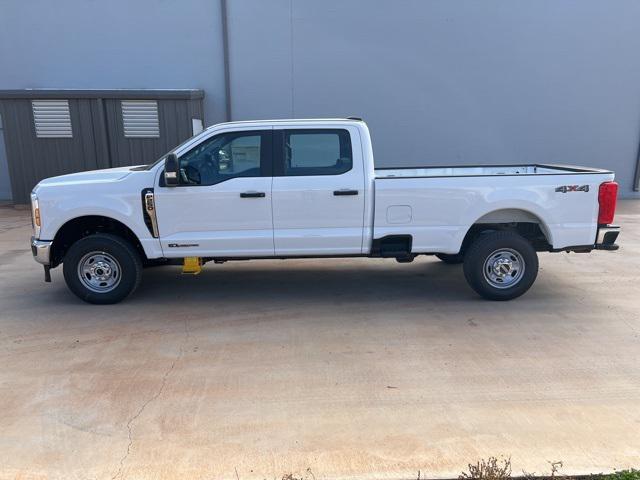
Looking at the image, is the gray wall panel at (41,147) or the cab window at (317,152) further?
the gray wall panel at (41,147)

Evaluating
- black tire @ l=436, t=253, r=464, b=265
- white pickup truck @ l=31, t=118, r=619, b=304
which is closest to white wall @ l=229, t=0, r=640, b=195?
black tire @ l=436, t=253, r=464, b=265

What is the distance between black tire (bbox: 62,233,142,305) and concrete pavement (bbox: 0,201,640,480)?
21cm

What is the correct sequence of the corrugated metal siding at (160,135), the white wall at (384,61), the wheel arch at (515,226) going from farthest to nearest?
the white wall at (384,61)
the corrugated metal siding at (160,135)
the wheel arch at (515,226)

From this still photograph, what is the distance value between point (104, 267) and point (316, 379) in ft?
9.90

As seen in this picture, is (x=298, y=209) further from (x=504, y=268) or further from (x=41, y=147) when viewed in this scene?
(x=41, y=147)

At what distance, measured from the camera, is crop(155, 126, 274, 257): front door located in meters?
5.40

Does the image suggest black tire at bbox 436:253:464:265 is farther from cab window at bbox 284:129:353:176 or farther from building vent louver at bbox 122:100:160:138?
building vent louver at bbox 122:100:160:138

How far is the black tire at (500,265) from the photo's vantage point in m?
5.58

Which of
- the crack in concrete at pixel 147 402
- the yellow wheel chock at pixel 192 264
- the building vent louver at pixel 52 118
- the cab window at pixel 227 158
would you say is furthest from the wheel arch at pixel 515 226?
the building vent louver at pixel 52 118

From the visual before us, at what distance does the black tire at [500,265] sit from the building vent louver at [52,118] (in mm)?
9882

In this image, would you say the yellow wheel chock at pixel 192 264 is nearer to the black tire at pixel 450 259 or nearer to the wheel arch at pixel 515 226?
the wheel arch at pixel 515 226

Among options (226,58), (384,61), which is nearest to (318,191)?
(384,61)

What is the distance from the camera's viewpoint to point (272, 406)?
363 centimetres

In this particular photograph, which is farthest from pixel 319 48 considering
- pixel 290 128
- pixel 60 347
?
pixel 60 347
